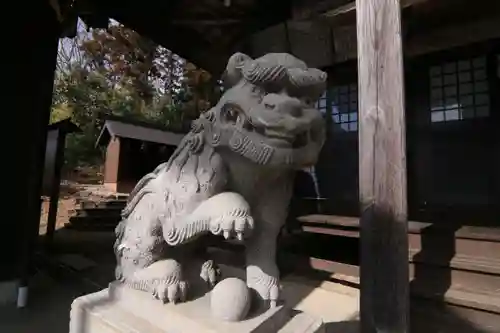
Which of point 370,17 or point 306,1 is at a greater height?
point 306,1

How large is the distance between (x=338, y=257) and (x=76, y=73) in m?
13.8

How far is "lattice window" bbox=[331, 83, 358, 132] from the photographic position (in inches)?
193

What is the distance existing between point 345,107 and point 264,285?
4.03 meters

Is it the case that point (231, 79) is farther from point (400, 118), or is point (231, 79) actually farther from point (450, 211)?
point (450, 211)

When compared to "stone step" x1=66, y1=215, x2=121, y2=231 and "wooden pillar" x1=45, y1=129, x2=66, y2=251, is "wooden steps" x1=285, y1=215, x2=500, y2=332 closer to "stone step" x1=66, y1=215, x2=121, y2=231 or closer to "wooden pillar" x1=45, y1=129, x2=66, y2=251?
"wooden pillar" x1=45, y1=129, x2=66, y2=251

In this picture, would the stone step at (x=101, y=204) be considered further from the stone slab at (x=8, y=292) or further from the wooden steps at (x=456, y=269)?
the wooden steps at (x=456, y=269)

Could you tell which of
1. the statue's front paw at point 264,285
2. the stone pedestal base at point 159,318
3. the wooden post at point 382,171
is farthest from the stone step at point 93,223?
the statue's front paw at point 264,285

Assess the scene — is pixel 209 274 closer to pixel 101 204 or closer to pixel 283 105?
pixel 283 105

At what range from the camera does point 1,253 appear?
12.3 feet

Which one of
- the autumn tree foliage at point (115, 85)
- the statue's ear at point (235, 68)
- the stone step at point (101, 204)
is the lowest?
the stone step at point (101, 204)

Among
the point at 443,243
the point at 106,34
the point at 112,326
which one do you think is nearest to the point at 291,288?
the point at 443,243

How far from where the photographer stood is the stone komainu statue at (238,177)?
119cm

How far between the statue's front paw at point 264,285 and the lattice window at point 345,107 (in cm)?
379

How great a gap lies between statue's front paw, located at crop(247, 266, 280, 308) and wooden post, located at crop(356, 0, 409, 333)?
0.81 meters
